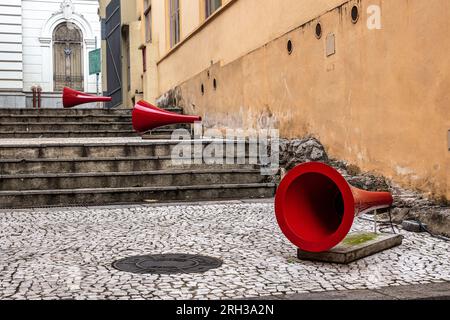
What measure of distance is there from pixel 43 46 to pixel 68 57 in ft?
3.88

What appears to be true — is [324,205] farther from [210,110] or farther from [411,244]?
[210,110]

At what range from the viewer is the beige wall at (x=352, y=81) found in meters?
5.14

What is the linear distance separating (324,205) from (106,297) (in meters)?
1.89

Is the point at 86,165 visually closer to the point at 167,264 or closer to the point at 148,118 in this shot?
the point at 148,118

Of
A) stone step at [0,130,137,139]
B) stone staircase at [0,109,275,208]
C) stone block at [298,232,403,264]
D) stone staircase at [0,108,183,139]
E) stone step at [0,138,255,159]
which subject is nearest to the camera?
stone block at [298,232,403,264]

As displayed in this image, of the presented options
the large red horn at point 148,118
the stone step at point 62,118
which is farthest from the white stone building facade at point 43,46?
the large red horn at point 148,118

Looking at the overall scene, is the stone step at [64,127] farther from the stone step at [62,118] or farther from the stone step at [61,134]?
the stone step at [62,118]

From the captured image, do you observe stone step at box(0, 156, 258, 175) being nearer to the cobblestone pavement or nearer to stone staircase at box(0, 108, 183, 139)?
the cobblestone pavement

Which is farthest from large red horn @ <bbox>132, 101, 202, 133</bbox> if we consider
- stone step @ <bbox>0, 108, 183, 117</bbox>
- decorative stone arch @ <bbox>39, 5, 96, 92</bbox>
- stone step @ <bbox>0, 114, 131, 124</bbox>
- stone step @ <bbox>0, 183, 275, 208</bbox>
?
decorative stone arch @ <bbox>39, 5, 96, 92</bbox>

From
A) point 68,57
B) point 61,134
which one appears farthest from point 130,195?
point 68,57

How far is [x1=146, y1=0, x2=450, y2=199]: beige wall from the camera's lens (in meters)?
5.14

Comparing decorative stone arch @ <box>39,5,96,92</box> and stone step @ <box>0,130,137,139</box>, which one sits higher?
decorative stone arch @ <box>39,5,96,92</box>

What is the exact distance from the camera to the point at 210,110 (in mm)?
11477

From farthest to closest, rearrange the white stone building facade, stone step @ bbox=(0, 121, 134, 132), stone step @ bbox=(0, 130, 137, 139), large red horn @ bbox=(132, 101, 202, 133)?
the white stone building facade < stone step @ bbox=(0, 121, 134, 132) < stone step @ bbox=(0, 130, 137, 139) < large red horn @ bbox=(132, 101, 202, 133)
